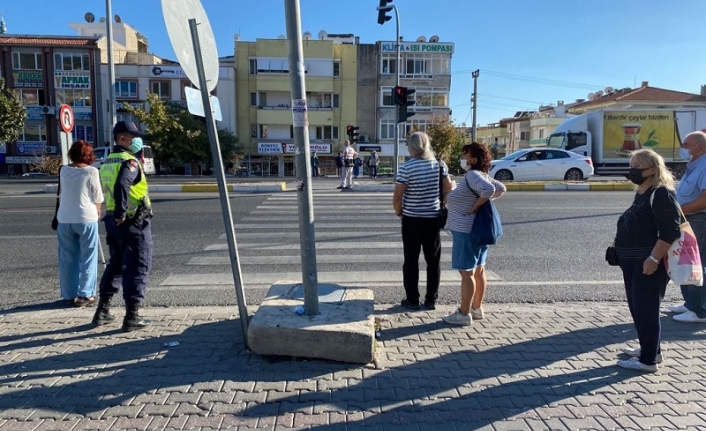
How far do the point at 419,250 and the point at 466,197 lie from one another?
825mm

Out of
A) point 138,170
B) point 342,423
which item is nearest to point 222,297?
point 138,170

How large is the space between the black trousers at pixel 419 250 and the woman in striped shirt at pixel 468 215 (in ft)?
1.21

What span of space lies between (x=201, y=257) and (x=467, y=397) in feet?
17.6

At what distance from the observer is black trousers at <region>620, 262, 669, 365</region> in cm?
351

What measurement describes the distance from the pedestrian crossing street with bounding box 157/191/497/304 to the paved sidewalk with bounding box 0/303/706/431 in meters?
1.62

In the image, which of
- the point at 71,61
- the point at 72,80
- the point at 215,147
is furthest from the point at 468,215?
the point at 71,61

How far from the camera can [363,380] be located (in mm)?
3420

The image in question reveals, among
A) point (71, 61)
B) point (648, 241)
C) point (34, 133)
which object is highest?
point (71, 61)

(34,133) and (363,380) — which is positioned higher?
(34,133)

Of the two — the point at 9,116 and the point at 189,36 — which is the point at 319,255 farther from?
the point at 9,116

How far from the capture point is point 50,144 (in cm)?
4241

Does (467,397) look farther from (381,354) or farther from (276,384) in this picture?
(276,384)

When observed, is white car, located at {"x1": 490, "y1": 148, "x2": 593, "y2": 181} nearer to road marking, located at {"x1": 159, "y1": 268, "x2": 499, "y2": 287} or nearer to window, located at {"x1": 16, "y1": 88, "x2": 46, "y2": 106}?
road marking, located at {"x1": 159, "y1": 268, "x2": 499, "y2": 287}

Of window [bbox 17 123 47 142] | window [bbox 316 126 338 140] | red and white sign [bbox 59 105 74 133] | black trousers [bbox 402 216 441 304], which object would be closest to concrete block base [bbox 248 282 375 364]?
black trousers [bbox 402 216 441 304]
